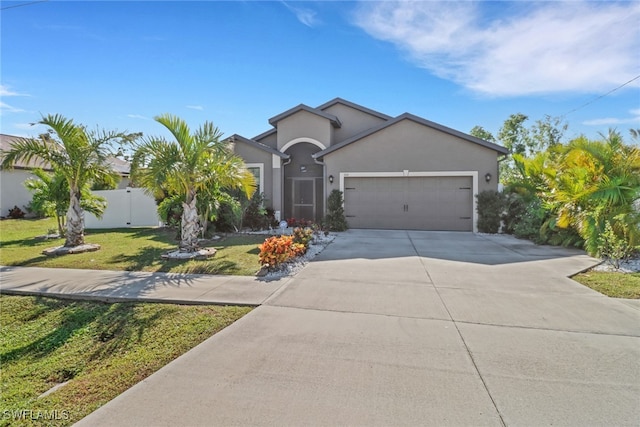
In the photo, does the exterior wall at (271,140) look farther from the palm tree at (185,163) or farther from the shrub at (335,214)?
the palm tree at (185,163)

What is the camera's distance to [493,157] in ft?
43.9

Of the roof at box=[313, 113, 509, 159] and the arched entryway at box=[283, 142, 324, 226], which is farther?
the arched entryway at box=[283, 142, 324, 226]

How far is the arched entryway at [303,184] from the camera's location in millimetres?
15953

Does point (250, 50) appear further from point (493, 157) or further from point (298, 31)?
point (493, 157)

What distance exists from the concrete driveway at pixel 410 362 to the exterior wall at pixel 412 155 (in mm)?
8379

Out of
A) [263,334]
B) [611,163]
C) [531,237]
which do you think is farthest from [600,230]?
[263,334]

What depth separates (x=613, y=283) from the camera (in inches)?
243

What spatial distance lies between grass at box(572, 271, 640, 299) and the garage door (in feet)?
22.9

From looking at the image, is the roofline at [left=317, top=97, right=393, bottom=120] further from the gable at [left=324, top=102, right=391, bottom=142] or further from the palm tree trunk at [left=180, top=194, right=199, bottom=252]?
the palm tree trunk at [left=180, top=194, right=199, bottom=252]

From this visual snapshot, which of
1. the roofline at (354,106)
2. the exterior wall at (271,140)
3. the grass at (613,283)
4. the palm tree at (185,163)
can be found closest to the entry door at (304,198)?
the exterior wall at (271,140)

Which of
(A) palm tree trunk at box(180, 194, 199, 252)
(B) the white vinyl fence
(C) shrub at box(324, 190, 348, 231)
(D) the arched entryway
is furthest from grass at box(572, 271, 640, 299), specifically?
(B) the white vinyl fence

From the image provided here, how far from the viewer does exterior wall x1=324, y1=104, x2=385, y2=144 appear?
17.6 metres

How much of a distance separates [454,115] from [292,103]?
35.3 feet

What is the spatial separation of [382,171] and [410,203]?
1857 millimetres
